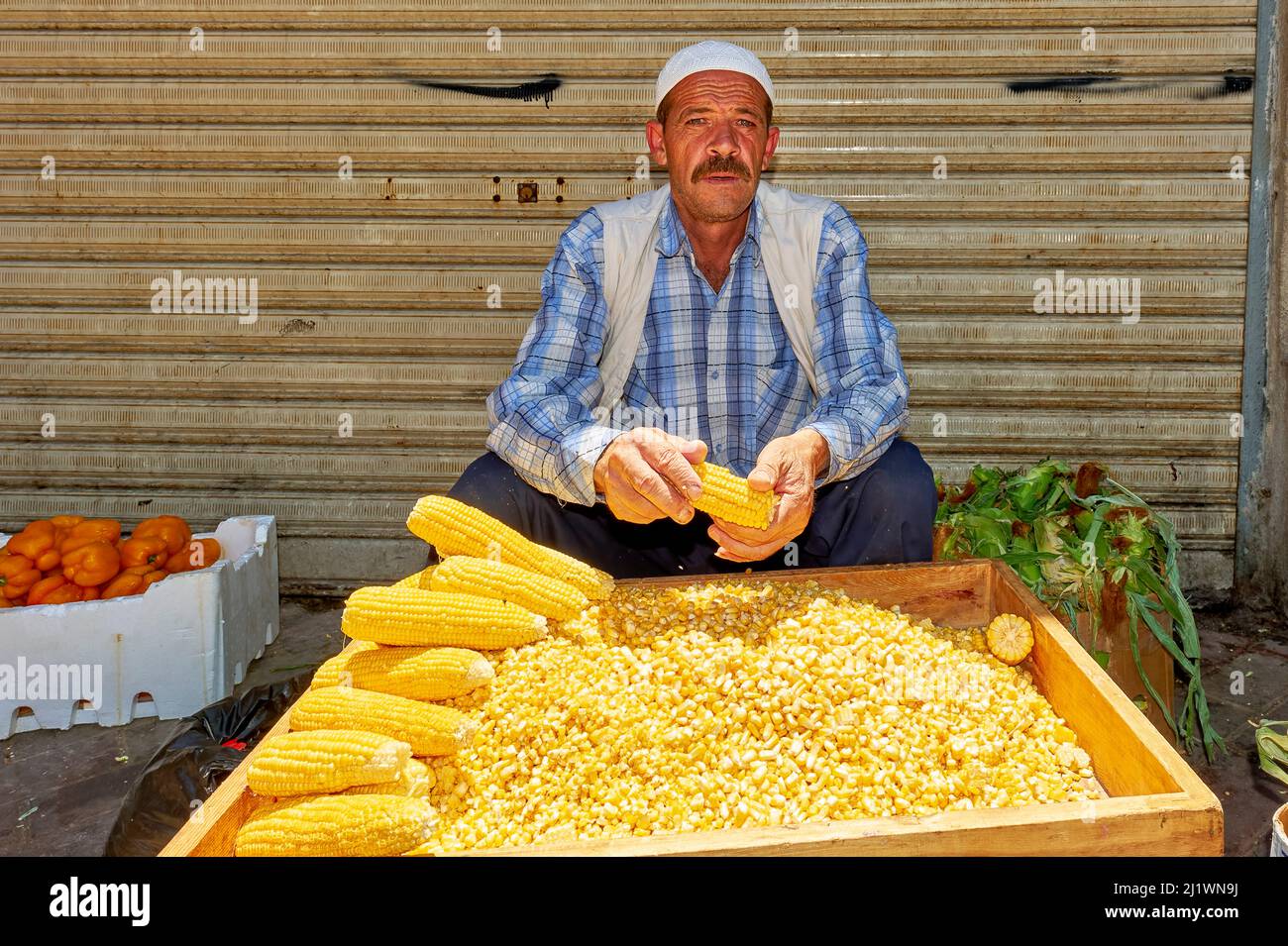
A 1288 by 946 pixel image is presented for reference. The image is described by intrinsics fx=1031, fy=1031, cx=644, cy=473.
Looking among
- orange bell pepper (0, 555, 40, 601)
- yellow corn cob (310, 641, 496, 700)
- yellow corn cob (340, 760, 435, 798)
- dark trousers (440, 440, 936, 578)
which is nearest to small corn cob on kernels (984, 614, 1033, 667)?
dark trousers (440, 440, 936, 578)

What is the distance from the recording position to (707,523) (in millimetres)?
3961

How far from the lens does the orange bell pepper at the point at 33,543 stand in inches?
191

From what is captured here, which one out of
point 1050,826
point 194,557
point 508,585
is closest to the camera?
point 1050,826

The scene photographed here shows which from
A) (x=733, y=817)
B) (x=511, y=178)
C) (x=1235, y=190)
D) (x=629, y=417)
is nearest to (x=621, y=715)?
(x=733, y=817)

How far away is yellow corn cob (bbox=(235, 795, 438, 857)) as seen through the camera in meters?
2.04

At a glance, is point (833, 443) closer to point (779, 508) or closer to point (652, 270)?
point (779, 508)

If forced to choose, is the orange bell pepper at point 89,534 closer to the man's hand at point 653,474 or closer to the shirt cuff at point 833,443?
the man's hand at point 653,474

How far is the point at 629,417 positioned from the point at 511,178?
6.79ft

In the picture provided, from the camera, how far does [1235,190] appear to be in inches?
217

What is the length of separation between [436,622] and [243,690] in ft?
9.68

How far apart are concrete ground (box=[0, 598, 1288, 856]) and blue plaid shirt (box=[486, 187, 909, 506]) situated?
212 centimetres

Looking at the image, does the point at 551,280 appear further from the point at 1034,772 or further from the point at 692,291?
the point at 1034,772

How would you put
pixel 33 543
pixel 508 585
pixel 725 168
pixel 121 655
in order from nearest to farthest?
pixel 508 585 → pixel 725 168 → pixel 121 655 → pixel 33 543

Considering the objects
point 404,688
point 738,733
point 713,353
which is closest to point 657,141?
point 713,353
